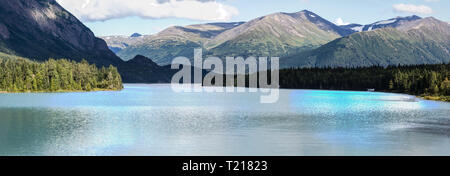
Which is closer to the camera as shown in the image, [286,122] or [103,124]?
[103,124]

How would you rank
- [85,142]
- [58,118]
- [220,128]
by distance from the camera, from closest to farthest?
1. [85,142]
2. [220,128]
3. [58,118]

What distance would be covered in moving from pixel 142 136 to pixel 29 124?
25.0m

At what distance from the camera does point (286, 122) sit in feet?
298
